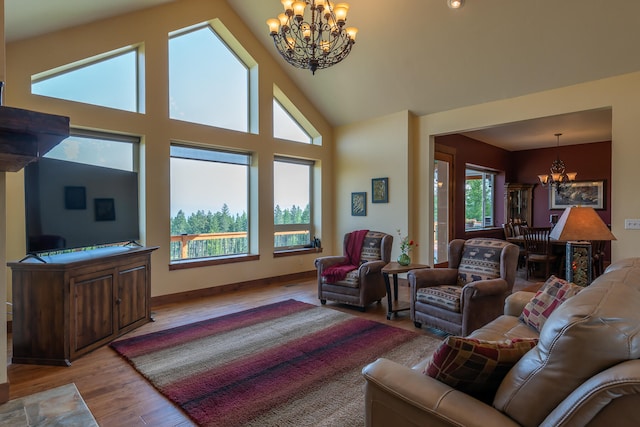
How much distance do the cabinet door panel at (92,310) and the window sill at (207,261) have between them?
141 centimetres

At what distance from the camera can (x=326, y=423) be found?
6.75 feet

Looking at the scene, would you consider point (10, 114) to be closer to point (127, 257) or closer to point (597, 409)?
point (597, 409)

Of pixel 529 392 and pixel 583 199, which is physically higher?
pixel 583 199

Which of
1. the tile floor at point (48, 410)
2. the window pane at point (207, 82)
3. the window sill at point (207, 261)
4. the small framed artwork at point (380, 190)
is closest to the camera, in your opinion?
the tile floor at point (48, 410)

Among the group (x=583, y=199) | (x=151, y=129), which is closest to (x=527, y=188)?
(x=583, y=199)

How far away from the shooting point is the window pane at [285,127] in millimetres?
6219

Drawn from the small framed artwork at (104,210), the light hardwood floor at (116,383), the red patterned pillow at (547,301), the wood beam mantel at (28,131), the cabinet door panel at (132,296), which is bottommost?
the light hardwood floor at (116,383)

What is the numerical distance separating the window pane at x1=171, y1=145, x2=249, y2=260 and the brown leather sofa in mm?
4281

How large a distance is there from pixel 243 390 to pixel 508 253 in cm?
280

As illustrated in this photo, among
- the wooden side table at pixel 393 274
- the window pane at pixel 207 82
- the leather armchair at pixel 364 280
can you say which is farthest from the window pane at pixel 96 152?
the wooden side table at pixel 393 274

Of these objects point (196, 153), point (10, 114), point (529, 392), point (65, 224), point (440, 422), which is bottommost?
point (440, 422)

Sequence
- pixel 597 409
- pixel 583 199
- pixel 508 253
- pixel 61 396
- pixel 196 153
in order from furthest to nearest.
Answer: pixel 583 199
pixel 196 153
pixel 508 253
pixel 61 396
pixel 597 409

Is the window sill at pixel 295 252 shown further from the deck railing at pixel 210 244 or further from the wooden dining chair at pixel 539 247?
the wooden dining chair at pixel 539 247

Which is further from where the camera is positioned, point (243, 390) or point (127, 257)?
point (127, 257)
